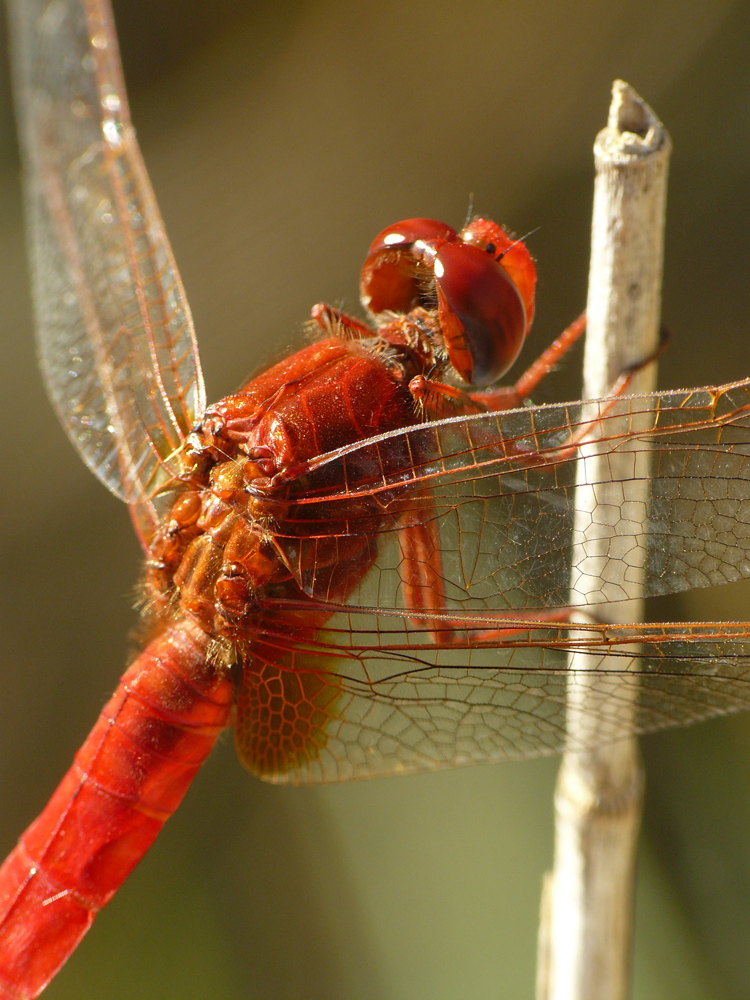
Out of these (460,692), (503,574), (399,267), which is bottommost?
(460,692)

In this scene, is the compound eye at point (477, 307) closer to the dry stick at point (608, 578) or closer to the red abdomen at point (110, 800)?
the dry stick at point (608, 578)

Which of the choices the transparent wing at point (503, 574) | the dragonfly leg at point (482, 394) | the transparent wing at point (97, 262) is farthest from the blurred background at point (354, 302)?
the transparent wing at point (503, 574)

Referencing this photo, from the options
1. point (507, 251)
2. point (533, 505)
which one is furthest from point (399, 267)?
point (533, 505)

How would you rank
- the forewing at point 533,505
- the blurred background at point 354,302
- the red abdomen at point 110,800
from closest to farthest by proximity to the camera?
the forewing at point 533,505 < the red abdomen at point 110,800 < the blurred background at point 354,302

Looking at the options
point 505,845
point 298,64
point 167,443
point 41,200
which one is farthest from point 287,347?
point 505,845

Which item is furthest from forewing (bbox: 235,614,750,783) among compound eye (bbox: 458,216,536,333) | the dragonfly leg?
compound eye (bbox: 458,216,536,333)

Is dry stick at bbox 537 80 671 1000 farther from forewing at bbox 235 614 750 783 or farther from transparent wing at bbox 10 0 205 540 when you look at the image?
transparent wing at bbox 10 0 205 540

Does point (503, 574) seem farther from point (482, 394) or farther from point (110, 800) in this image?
point (110, 800)
